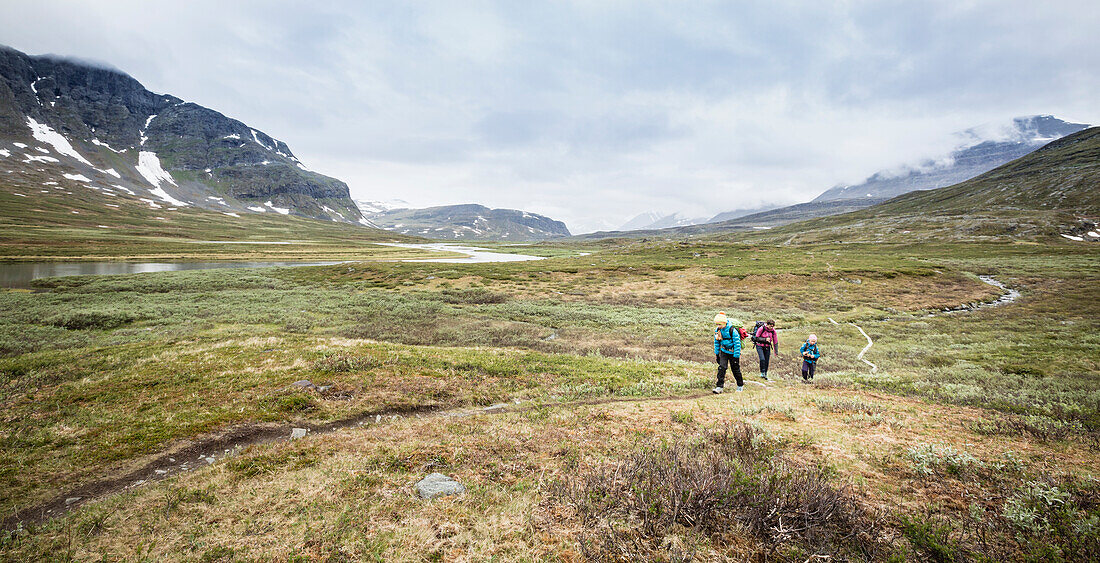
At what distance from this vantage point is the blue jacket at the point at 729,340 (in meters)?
14.0

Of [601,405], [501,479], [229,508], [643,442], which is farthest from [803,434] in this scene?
[229,508]

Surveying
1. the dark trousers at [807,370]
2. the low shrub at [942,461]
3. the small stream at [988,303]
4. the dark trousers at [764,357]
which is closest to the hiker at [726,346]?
the dark trousers at [764,357]

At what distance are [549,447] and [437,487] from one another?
2769 millimetres

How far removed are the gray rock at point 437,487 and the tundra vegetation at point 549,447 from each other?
27 cm

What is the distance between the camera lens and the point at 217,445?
387 inches

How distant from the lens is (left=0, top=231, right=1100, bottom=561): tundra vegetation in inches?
223

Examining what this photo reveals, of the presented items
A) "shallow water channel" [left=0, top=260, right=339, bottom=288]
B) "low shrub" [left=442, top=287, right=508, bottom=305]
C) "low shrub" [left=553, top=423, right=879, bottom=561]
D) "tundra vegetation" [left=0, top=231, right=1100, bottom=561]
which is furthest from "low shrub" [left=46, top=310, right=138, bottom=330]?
"low shrub" [left=553, top=423, right=879, bottom=561]

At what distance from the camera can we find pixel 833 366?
20688 mm

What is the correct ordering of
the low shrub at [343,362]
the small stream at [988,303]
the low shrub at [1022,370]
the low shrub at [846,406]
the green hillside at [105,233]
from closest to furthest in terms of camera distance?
the low shrub at [846,406]
the low shrub at [343,362]
the low shrub at [1022,370]
the small stream at [988,303]
the green hillside at [105,233]

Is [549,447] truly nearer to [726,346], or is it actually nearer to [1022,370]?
[726,346]

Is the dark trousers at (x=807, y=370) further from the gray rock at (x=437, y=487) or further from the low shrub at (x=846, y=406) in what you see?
the gray rock at (x=437, y=487)

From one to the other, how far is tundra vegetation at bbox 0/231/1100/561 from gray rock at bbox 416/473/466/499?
27 centimetres

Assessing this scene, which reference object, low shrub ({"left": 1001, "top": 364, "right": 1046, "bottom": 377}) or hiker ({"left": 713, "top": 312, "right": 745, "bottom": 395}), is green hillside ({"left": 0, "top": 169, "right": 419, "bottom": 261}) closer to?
hiker ({"left": 713, "top": 312, "right": 745, "bottom": 395})

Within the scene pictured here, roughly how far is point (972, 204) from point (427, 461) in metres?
250
